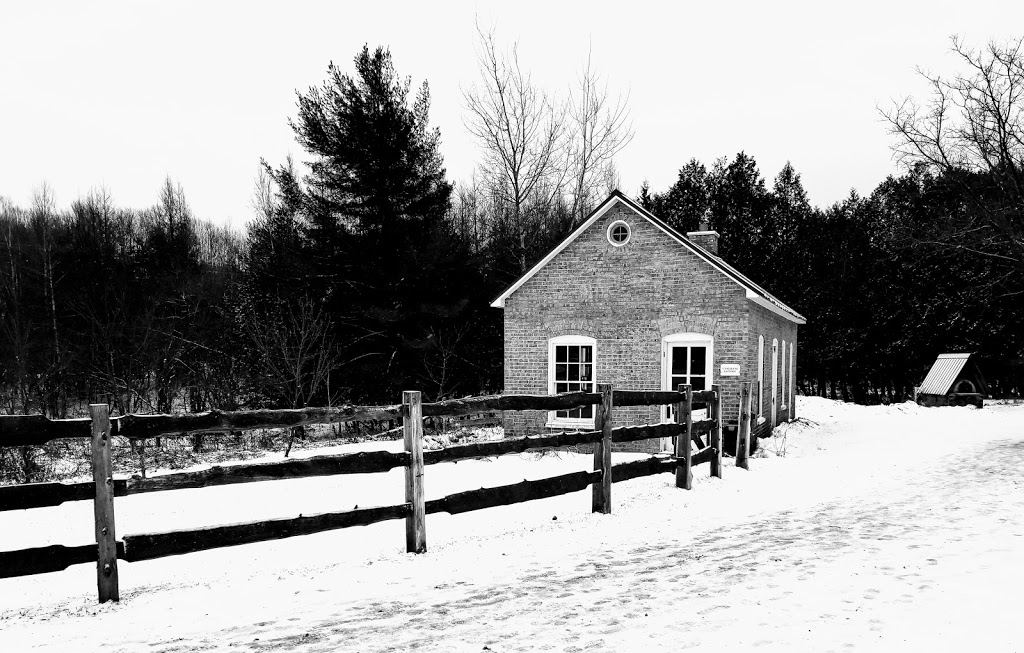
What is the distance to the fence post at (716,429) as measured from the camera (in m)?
11.6

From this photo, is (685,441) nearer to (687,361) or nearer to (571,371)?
(687,361)

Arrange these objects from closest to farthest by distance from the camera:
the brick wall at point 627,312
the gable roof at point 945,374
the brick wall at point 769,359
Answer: the brick wall at point 627,312 → the brick wall at point 769,359 → the gable roof at point 945,374

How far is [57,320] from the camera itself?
35781 millimetres

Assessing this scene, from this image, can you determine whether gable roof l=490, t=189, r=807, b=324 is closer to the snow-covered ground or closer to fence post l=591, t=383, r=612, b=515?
the snow-covered ground

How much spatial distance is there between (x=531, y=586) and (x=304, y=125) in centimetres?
2530

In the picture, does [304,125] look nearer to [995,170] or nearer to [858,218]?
[995,170]

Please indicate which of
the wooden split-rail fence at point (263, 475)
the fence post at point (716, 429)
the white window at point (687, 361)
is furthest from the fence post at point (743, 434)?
the wooden split-rail fence at point (263, 475)

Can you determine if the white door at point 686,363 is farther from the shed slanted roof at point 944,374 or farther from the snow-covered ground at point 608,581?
the shed slanted roof at point 944,374

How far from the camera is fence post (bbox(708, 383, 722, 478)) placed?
38.0 ft

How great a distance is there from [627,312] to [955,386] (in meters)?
20.9

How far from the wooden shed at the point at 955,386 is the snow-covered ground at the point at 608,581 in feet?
70.2

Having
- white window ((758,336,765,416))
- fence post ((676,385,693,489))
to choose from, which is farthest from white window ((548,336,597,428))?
fence post ((676,385,693,489))

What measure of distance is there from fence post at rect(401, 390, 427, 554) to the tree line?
1406 cm

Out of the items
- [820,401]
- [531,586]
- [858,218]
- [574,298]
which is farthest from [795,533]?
[858,218]
